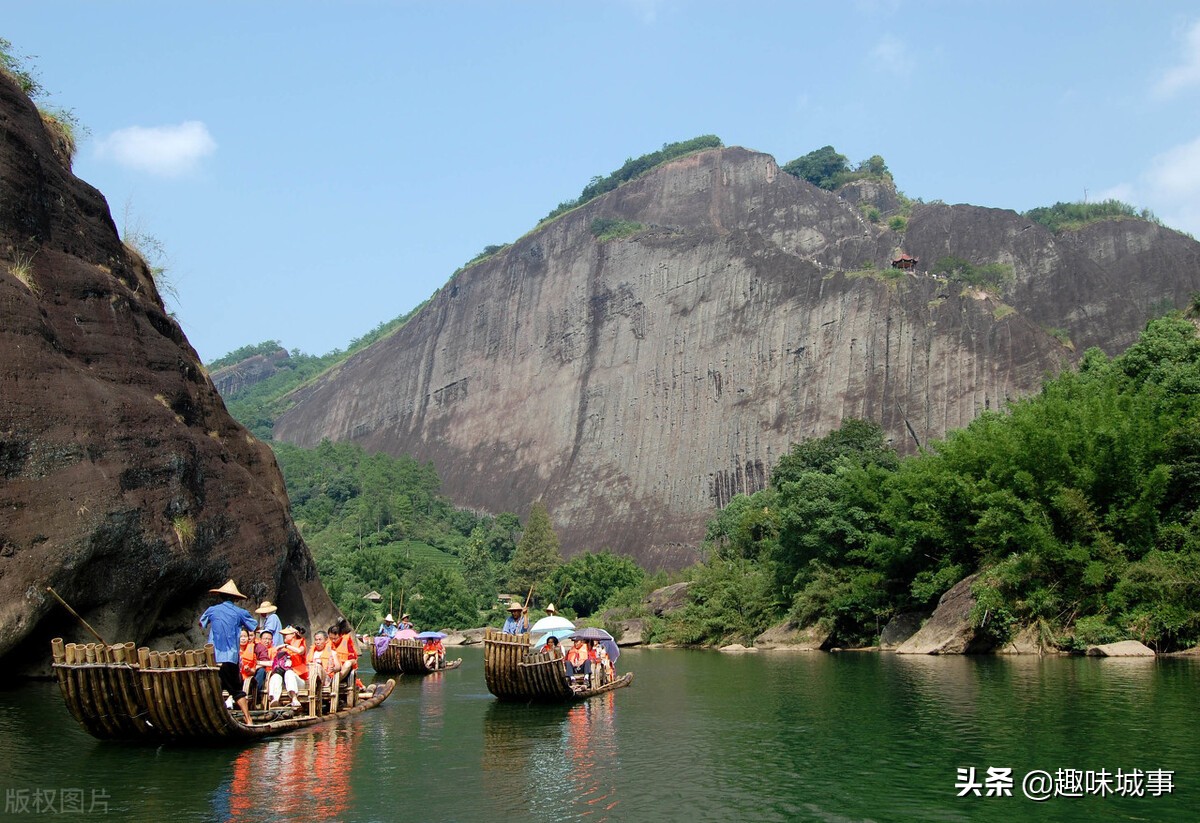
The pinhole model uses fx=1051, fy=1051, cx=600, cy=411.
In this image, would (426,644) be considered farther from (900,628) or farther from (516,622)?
(900,628)

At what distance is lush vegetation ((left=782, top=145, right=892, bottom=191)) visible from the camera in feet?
384

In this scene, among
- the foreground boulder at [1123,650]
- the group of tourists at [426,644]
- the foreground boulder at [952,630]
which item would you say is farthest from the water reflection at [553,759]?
the foreground boulder at [952,630]

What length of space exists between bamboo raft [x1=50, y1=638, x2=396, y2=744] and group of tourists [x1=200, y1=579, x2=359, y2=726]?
584 mm

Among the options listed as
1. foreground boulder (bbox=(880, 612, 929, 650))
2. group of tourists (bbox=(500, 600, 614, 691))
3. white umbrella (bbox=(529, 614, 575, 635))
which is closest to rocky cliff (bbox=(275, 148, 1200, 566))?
foreground boulder (bbox=(880, 612, 929, 650))

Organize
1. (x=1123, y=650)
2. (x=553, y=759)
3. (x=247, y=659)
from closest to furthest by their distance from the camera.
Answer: (x=553, y=759) → (x=247, y=659) → (x=1123, y=650)

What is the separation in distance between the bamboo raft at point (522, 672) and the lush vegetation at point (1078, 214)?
89.9 m

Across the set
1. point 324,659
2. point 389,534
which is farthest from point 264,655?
point 389,534

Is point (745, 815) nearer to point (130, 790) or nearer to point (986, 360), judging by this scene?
point (130, 790)

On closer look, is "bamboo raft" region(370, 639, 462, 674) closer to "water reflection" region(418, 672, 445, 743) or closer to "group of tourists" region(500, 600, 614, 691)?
"water reflection" region(418, 672, 445, 743)

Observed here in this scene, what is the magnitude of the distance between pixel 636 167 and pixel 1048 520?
103153 millimetres

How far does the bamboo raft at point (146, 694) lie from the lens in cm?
1282

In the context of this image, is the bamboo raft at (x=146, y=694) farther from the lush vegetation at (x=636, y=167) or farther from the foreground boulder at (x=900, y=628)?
the lush vegetation at (x=636, y=167)

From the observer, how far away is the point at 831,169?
120000mm

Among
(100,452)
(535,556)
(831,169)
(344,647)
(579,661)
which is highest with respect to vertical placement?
(831,169)
